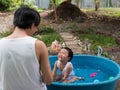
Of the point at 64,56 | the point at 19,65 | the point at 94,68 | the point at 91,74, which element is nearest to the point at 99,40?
the point at 94,68

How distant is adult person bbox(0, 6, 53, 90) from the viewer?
2.50 meters

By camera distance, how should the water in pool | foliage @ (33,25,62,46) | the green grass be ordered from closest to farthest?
the water in pool, the green grass, foliage @ (33,25,62,46)

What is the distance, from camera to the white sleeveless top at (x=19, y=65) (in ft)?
8.23

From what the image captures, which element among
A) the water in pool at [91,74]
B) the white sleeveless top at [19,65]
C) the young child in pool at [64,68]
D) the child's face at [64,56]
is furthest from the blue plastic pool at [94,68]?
the white sleeveless top at [19,65]

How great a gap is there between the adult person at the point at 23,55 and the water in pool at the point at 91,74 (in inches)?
82.4

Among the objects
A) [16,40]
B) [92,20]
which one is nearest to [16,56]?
[16,40]

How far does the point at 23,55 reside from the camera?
8.23ft

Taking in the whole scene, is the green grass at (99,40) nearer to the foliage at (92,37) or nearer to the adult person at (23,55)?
the foliage at (92,37)

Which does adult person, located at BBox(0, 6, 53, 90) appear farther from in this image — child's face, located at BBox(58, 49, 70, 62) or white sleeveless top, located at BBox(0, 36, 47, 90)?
child's face, located at BBox(58, 49, 70, 62)

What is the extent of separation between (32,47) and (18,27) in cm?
21

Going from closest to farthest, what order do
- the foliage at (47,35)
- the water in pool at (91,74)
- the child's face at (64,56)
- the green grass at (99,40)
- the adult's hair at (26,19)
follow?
the adult's hair at (26,19), the child's face at (64,56), the water in pool at (91,74), the green grass at (99,40), the foliage at (47,35)

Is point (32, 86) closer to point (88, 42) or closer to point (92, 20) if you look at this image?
point (88, 42)

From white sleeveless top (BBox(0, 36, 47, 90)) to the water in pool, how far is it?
6.80ft

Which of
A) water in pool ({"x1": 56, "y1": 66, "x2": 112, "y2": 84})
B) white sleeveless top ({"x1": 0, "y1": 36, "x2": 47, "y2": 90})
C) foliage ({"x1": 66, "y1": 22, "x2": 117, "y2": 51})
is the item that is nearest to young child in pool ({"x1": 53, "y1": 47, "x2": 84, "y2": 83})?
water in pool ({"x1": 56, "y1": 66, "x2": 112, "y2": 84})
